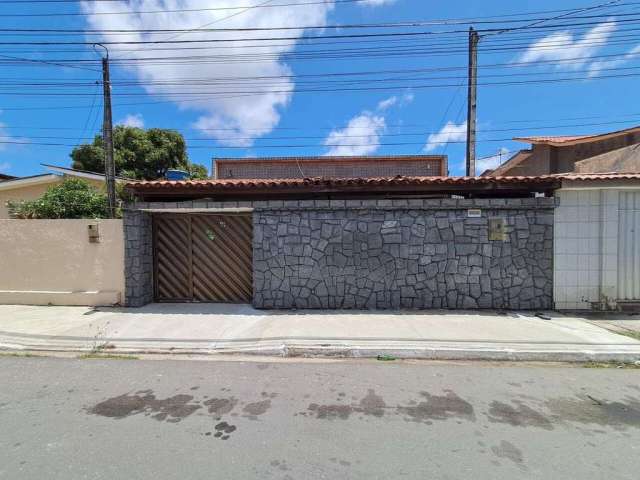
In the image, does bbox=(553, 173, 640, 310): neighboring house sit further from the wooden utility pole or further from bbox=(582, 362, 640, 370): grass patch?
the wooden utility pole

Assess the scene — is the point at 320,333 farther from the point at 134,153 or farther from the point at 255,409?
the point at 134,153

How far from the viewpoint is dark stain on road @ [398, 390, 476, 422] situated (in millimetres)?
3359

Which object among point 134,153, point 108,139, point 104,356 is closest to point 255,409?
point 104,356

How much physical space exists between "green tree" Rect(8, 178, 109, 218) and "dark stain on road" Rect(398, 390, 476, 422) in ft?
30.9

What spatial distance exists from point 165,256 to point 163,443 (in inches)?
242

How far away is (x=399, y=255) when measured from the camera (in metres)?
7.54

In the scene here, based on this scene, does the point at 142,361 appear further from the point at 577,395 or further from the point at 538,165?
the point at 538,165

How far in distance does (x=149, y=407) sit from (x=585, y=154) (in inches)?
687

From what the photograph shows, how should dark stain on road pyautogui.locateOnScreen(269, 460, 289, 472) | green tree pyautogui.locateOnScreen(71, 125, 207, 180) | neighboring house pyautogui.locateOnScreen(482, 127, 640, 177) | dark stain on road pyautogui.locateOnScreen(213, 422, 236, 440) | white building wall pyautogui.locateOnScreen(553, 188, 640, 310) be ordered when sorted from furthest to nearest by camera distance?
1. green tree pyautogui.locateOnScreen(71, 125, 207, 180)
2. neighboring house pyautogui.locateOnScreen(482, 127, 640, 177)
3. white building wall pyautogui.locateOnScreen(553, 188, 640, 310)
4. dark stain on road pyautogui.locateOnScreen(213, 422, 236, 440)
5. dark stain on road pyautogui.locateOnScreen(269, 460, 289, 472)

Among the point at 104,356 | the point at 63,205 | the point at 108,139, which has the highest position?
the point at 108,139

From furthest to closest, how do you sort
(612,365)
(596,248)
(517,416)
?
(596,248), (612,365), (517,416)

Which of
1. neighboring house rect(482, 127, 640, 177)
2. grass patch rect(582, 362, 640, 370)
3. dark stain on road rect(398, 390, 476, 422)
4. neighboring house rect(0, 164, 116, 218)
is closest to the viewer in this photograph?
dark stain on road rect(398, 390, 476, 422)

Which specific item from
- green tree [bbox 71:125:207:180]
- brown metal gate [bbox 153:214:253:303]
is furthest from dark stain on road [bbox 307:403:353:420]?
green tree [bbox 71:125:207:180]

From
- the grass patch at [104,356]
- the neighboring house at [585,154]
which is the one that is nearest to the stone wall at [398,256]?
the grass patch at [104,356]
